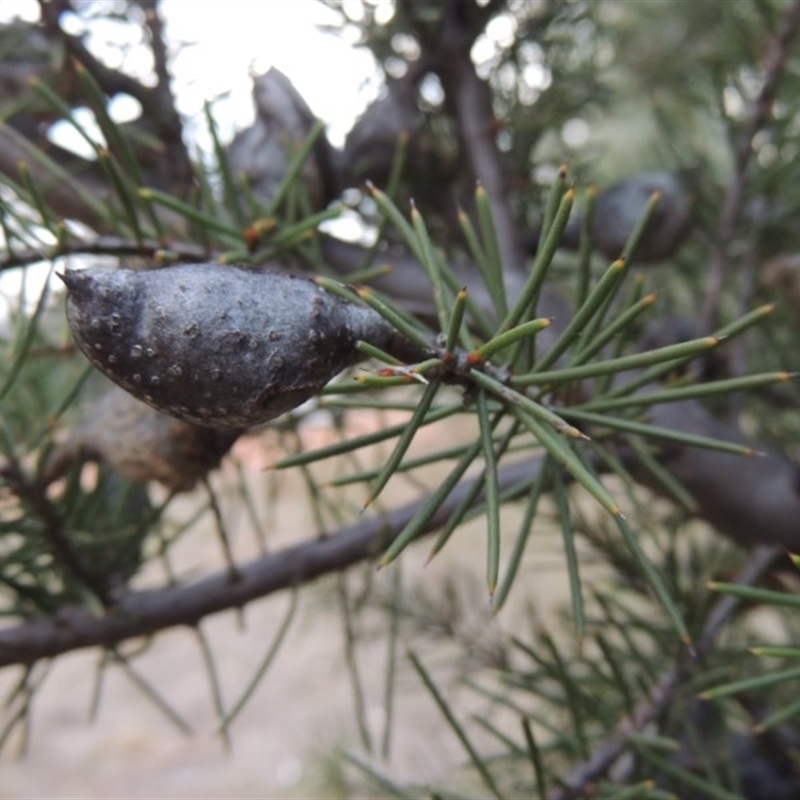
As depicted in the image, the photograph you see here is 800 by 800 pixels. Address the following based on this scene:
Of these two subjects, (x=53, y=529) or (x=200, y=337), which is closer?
(x=200, y=337)

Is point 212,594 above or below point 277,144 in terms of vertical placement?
below

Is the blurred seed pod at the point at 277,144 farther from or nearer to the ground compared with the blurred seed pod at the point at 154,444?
farther from the ground

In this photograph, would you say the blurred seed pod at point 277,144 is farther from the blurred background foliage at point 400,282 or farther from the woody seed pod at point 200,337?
the woody seed pod at point 200,337

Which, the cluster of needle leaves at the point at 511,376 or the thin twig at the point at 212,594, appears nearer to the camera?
the cluster of needle leaves at the point at 511,376

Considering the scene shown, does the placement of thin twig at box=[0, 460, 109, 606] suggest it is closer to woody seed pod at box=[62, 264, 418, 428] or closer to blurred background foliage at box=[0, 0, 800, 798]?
blurred background foliage at box=[0, 0, 800, 798]

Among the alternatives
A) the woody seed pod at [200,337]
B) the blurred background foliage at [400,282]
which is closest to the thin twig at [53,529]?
the blurred background foliage at [400,282]
